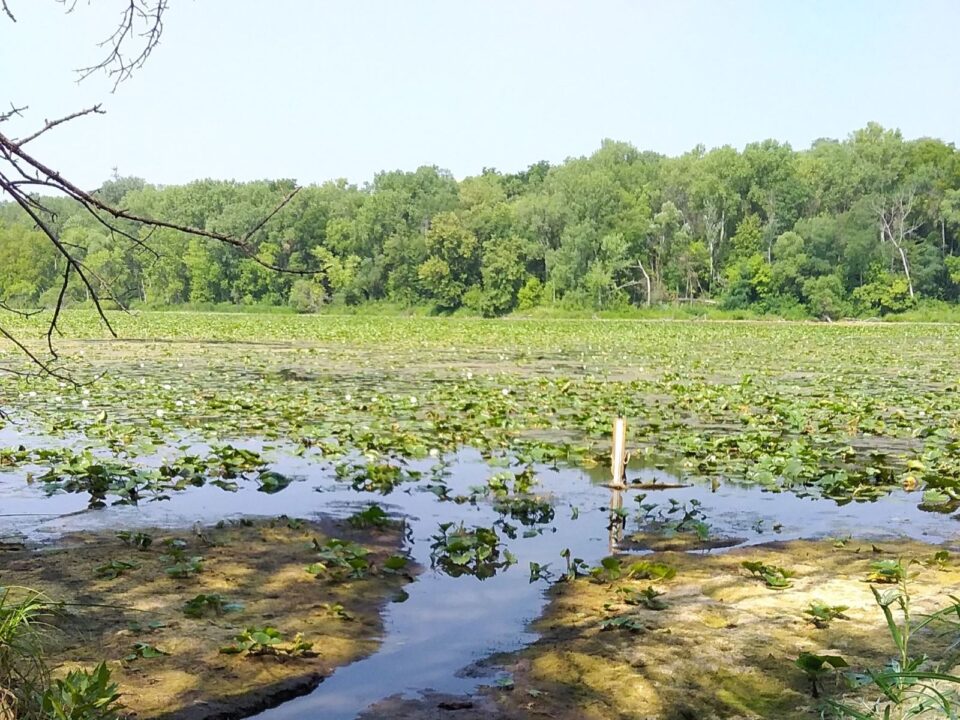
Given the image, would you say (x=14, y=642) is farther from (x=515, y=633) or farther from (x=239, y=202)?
(x=239, y=202)

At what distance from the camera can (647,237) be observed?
66.3m

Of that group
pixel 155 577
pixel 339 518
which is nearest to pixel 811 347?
pixel 339 518

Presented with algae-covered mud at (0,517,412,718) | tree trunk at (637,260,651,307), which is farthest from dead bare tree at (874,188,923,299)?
algae-covered mud at (0,517,412,718)

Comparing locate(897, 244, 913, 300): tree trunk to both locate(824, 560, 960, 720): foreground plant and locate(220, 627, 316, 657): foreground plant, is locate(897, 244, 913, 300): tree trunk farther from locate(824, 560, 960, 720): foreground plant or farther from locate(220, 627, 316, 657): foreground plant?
locate(220, 627, 316, 657): foreground plant

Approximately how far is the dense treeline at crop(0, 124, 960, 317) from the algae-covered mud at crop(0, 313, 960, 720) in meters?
47.3

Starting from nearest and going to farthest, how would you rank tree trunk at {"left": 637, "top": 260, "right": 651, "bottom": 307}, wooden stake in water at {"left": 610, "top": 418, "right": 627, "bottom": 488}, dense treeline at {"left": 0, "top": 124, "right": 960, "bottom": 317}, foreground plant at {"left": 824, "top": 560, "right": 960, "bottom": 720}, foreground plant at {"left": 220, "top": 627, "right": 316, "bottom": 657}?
foreground plant at {"left": 824, "top": 560, "right": 960, "bottom": 720}
foreground plant at {"left": 220, "top": 627, "right": 316, "bottom": 657}
wooden stake in water at {"left": 610, "top": 418, "right": 627, "bottom": 488}
dense treeline at {"left": 0, "top": 124, "right": 960, "bottom": 317}
tree trunk at {"left": 637, "top": 260, "right": 651, "bottom": 307}

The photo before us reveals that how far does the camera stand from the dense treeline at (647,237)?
60.2 metres

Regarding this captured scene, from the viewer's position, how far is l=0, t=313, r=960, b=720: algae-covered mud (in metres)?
4.57

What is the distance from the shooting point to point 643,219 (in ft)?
218

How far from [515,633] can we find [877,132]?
Result: 73.9 metres

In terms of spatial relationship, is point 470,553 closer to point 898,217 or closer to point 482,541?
point 482,541

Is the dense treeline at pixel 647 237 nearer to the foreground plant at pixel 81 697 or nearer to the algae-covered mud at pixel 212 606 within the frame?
the algae-covered mud at pixel 212 606

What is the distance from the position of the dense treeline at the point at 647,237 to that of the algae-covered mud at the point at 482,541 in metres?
47.3

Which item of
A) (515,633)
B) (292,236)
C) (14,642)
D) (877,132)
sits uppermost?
(877,132)
